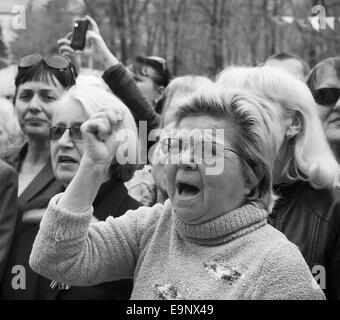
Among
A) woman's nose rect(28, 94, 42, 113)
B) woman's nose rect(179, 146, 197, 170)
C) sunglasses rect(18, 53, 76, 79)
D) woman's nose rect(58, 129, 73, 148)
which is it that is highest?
woman's nose rect(179, 146, 197, 170)

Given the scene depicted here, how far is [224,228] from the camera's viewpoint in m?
1.88

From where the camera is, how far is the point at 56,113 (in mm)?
2834

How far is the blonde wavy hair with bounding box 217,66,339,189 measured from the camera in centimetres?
247

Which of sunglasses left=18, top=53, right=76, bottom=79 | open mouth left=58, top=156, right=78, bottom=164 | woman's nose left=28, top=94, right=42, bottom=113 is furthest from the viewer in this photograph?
sunglasses left=18, top=53, right=76, bottom=79

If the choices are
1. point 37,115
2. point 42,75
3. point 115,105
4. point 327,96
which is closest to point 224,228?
point 115,105

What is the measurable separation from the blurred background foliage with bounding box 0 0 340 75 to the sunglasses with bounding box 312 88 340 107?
7.83 m

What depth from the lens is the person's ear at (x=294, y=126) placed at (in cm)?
254

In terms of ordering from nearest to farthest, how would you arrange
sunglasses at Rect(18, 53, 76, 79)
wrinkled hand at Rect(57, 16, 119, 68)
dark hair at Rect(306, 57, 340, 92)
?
dark hair at Rect(306, 57, 340, 92), sunglasses at Rect(18, 53, 76, 79), wrinkled hand at Rect(57, 16, 119, 68)

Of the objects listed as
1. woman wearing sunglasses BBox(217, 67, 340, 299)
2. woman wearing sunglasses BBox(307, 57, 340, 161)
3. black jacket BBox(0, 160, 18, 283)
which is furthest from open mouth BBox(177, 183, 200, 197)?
woman wearing sunglasses BBox(307, 57, 340, 161)

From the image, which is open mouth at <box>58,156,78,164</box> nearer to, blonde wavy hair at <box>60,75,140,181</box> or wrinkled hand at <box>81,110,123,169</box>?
blonde wavy hair at <box>60,75,140,181</box>

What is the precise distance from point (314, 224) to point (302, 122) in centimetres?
43

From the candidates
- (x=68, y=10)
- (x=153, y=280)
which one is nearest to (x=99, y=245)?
(x=153, y=280)
